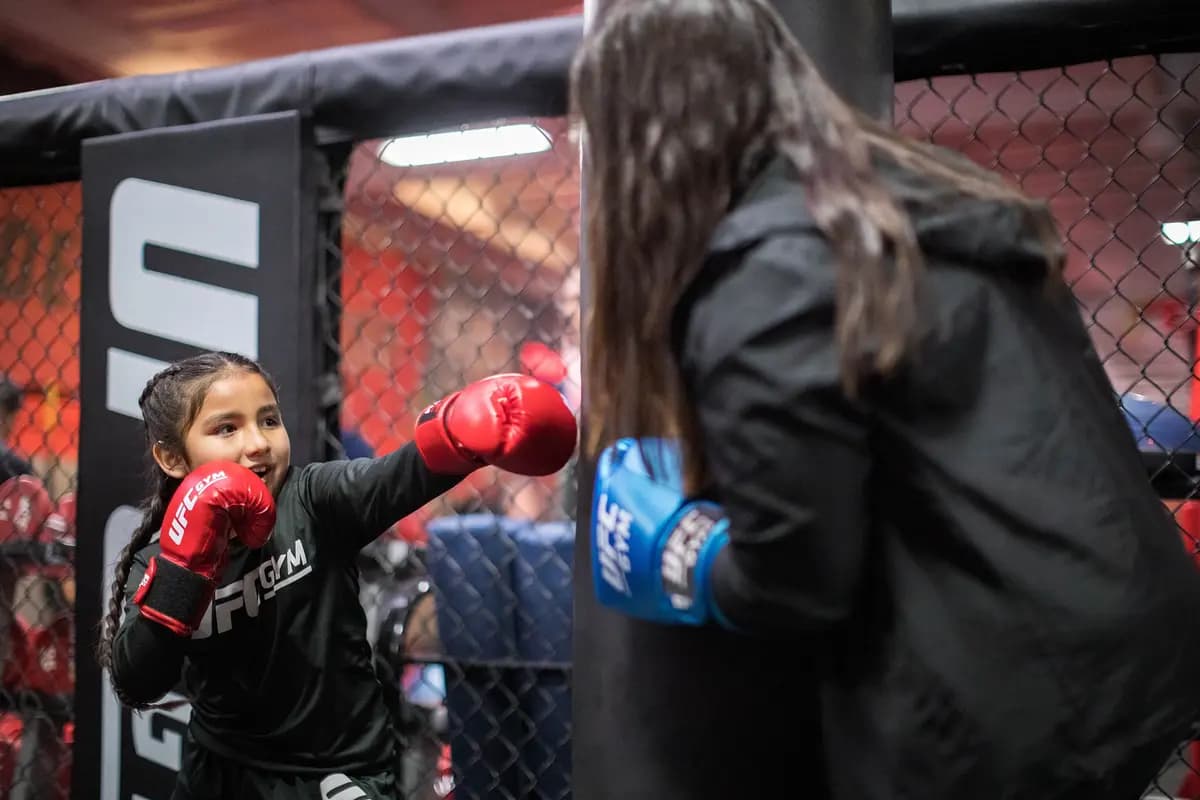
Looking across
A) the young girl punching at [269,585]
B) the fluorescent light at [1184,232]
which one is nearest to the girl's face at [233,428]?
the young girl punching at [269,585]

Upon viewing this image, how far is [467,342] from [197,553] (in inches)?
256

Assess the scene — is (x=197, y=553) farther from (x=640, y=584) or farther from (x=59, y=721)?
(x=59, y=721)

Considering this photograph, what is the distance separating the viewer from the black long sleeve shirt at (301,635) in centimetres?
109

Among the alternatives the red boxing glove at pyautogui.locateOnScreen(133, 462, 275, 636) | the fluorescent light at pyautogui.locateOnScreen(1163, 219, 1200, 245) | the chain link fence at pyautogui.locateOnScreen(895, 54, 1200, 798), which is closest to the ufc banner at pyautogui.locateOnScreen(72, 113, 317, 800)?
the red boxing glove at pyautogui.locateOnScreen(133, 462, 275, 636)

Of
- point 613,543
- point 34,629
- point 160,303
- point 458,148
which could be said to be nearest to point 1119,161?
point 458,148

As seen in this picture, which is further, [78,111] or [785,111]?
[78,111]

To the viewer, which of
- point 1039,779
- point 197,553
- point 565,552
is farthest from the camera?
point 565,552

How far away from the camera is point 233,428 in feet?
3.60

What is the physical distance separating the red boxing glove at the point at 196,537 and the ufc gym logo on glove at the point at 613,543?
1.39ft

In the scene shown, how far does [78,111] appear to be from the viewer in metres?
1.42

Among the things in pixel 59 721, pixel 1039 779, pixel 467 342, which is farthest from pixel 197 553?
pixel 467 342

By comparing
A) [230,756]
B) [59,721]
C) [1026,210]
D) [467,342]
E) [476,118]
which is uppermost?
[467,342]

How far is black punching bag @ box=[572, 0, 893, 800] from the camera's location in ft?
2.35

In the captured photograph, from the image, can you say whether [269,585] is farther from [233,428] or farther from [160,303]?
[160,303]
